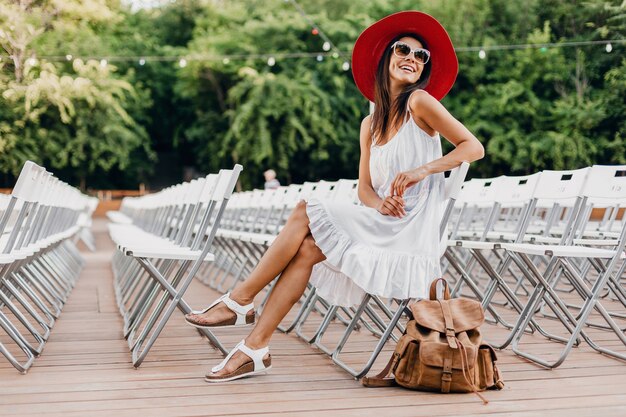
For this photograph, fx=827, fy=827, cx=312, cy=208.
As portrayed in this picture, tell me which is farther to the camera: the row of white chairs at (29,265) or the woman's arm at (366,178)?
the row of white chairs at (29,265)

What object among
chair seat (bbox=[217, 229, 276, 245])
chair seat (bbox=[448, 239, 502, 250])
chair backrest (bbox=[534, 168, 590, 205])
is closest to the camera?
chair seat (bbox=[448, 239, 502, 250])

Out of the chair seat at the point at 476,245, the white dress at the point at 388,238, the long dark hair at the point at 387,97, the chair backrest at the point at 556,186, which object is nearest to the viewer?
the white dress at the point at 388,238

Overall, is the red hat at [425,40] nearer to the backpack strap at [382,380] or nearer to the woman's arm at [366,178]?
the woman's arm at [366,178]

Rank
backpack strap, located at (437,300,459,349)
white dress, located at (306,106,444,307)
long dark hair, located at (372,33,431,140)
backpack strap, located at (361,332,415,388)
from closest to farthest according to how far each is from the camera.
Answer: backpack strap, located at (437,300,459,349)
backpack strap, located at (361,332,415,388)
white dress, located at (306,106,444,307)
long dark hair, located at (372,33,431,140)

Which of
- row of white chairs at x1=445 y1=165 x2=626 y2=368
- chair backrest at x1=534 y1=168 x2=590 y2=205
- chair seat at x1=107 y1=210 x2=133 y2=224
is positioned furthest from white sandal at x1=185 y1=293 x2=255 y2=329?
chair seat at x1=107 y1=210 x2=133 y2=224

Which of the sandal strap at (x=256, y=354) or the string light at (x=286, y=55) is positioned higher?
the string light at (x=286, y=55)

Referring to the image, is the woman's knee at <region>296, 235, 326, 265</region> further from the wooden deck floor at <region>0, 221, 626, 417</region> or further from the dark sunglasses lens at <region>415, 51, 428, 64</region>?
the dark sunglasses lens at <region>415, 51, 428, 64</region>

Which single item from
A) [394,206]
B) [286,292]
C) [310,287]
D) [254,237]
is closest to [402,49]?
[394,206]

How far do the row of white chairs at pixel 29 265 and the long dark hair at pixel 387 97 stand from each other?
147 cm

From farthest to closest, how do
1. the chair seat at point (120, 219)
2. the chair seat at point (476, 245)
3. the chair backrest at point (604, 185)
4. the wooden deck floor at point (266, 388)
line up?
the chair seat at point (120, 219)
the chair backrest at point (604, 185)
the chair seat at point (476, 245)
the wooden deck floor at point (266, 388)

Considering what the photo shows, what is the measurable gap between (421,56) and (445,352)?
3.96ft

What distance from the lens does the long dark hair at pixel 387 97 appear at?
323cm

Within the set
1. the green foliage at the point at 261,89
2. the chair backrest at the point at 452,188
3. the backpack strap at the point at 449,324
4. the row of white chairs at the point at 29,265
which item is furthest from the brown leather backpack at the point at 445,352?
the green foliage at the point at 261,89

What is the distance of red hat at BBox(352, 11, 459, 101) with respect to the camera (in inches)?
129
